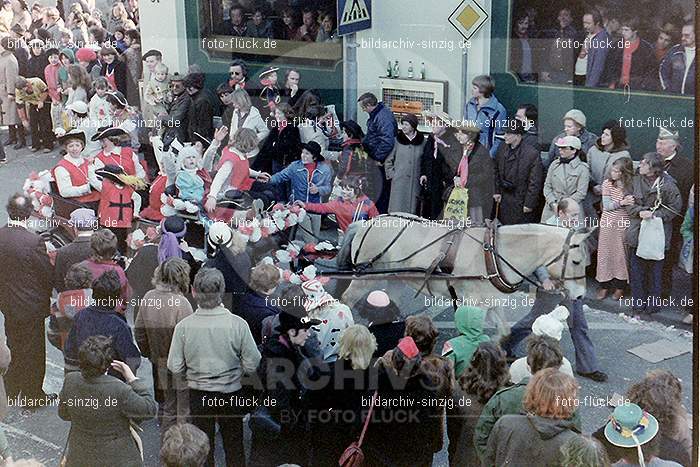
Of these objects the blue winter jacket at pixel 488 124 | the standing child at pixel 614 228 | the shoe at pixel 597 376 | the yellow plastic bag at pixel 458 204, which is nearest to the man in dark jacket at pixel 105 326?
the yellow plastic bag at pixel 458 204

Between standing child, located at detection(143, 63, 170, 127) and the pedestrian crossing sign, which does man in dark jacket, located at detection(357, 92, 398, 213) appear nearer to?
the pedestrian crossing sign

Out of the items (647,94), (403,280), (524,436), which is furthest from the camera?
(403,280)

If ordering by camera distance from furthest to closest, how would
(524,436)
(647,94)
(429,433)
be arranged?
(647,94) < (429,433) < (524,436)

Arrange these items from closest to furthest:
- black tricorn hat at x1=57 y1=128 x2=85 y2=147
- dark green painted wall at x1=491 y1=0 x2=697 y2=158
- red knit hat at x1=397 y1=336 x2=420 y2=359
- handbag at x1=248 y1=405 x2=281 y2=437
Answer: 1. red knit hat at x1=397 y1=336 x2=420 y2=359
2. handbag at x1=248 y1=405 x2=281 y2=437
3. dark green painted wall at x1=491 y1=0 x2=697 y2=158
4. black tricorn hat at x1=57 y1=128 x2=85 y2=147

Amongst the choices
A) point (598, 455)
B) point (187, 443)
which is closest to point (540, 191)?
point (598, 455)

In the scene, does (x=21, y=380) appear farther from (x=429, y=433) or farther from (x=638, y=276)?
(x=638, y=276)

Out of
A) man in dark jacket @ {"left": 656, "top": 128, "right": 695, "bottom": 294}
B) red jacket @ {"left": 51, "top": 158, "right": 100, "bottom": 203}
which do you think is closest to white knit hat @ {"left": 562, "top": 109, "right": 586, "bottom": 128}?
man in dark jacket @ {"left": 656, "top": 128, "right": 695, "bottom": 294}

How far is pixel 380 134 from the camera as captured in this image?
4.65 meters

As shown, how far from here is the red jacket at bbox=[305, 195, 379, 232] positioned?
472 centimetres

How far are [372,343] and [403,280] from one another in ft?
2.72

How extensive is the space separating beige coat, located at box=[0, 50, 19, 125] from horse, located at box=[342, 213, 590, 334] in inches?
69.8

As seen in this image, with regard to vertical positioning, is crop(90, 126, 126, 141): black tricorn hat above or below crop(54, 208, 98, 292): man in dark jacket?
above

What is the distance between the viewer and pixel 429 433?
4090mm

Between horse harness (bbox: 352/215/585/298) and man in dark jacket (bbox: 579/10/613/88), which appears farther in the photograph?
horse harness (bbox: 352/215/585/298)
